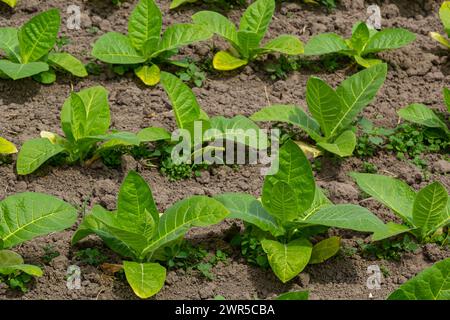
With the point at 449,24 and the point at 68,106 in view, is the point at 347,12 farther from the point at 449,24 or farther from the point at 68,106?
the point at 68,106

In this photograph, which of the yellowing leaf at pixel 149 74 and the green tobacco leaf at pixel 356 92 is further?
the yellowing leaf at pixel 149 74

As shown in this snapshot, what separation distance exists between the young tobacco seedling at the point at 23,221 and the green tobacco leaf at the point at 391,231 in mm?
1245

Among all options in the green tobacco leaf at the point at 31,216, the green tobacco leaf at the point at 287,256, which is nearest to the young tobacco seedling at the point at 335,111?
the green tobacco leaf at the point at 287,256

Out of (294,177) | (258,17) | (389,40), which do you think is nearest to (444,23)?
(389,40)

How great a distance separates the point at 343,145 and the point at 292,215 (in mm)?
660

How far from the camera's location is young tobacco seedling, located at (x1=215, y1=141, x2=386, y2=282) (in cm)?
345

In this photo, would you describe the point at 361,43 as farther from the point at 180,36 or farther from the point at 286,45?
the point at 180,36

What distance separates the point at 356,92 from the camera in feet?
13.6

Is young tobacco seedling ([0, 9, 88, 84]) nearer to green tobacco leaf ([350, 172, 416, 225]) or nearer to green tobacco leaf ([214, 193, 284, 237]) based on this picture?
green tobacco leaf ([214, 193, 284, 237])

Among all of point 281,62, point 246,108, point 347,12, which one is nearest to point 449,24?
point 347,12

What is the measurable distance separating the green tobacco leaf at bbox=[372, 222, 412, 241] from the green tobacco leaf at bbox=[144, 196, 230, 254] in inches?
25.8

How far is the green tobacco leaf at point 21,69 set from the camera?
4.21m

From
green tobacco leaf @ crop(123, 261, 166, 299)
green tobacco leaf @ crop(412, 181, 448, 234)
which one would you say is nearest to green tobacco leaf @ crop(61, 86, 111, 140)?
green tobacco leaf @ crop(123, 261, 166, 299)

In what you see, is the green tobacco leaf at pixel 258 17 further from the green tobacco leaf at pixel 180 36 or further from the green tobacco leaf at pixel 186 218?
the green tobacco leaf at pixel 186 218
